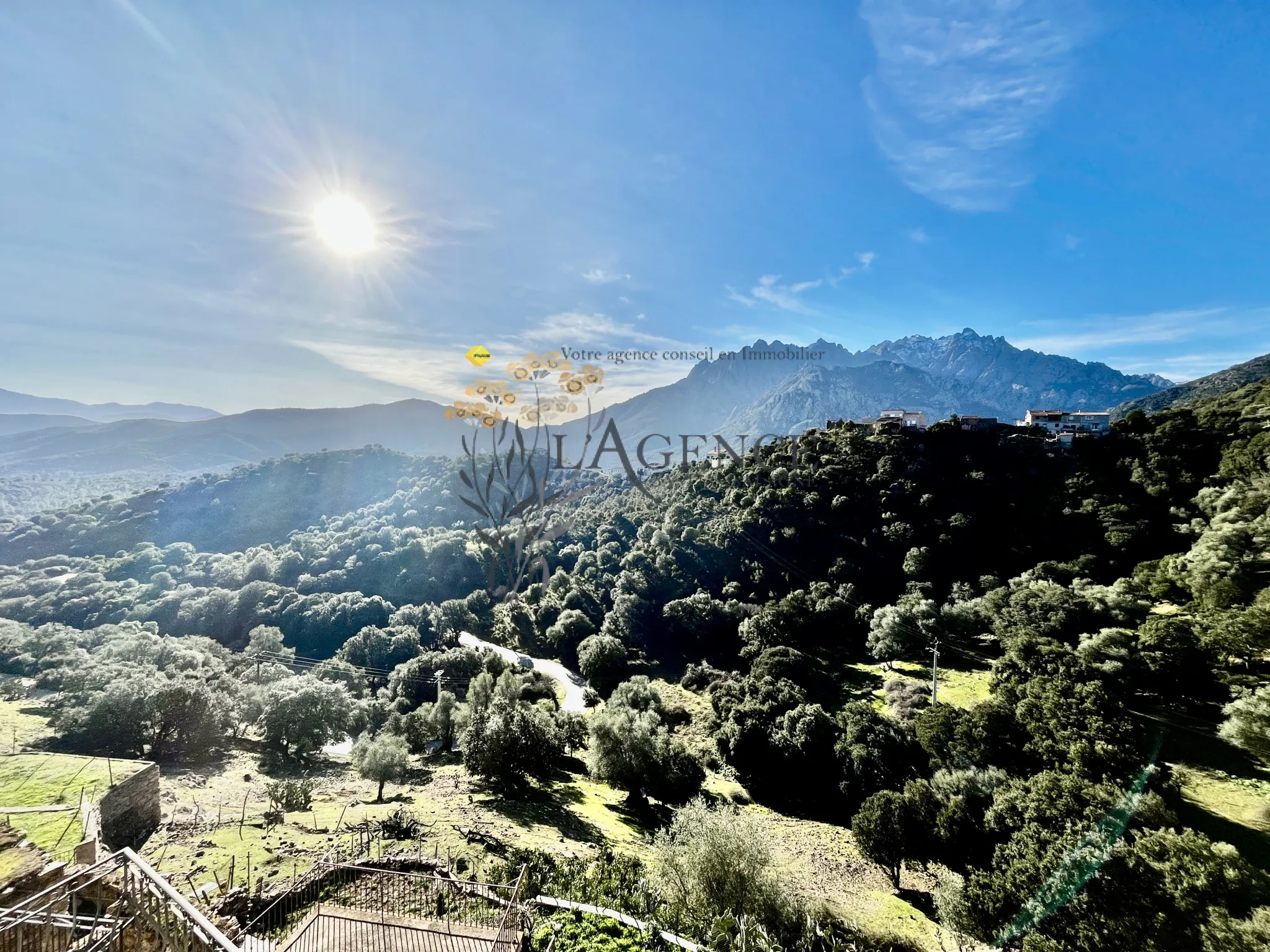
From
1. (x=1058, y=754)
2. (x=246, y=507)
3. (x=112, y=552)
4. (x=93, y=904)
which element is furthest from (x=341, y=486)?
(x=1058, y=754)

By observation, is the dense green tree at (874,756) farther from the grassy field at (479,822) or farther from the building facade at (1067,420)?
the building facade at (1067,420)

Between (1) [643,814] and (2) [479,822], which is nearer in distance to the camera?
(2) [479,822]

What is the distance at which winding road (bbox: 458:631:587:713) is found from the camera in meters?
48.8

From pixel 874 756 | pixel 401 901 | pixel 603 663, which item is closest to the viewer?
pixel 401 901

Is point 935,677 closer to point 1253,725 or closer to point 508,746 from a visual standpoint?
point 1253,725

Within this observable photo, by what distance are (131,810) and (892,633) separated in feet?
155

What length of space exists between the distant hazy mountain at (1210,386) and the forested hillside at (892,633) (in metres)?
72.4

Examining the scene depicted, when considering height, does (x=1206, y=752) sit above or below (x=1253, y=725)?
below

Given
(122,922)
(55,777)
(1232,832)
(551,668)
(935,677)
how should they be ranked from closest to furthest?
(122,922) < (1232,832) < (55,777) < (935,677) < (551,668)

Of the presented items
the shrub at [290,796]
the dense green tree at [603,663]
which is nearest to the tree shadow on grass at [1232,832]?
the shrub at [290,796]

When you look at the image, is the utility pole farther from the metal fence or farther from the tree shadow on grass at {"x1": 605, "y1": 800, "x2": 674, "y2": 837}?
the metal fence

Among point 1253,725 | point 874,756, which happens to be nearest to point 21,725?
point 874,756

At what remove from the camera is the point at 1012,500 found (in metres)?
53.8

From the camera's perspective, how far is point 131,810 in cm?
1791
